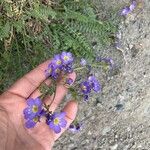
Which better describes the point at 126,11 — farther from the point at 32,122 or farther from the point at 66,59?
the point at 32,122

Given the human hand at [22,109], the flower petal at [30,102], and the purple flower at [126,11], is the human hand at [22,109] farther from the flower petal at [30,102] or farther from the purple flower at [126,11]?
the purple flower at [126,11]

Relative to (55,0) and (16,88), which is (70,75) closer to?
(16,88)

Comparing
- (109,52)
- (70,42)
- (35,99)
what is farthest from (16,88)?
(109,52)

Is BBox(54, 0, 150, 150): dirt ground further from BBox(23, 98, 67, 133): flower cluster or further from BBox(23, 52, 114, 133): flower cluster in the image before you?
Result: BBox(23, 98, 67, 133): flower cluster

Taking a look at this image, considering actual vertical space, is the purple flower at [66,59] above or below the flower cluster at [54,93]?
above

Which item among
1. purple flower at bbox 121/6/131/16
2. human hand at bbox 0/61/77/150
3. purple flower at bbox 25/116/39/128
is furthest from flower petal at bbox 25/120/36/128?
purple flower at bbox 121/6/131/16

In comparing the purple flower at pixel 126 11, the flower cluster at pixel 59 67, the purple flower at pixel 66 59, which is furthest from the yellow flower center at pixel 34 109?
the purple flower at pixel 126 11

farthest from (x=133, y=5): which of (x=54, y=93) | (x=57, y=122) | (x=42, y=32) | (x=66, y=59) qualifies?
(x=57, y=122)
